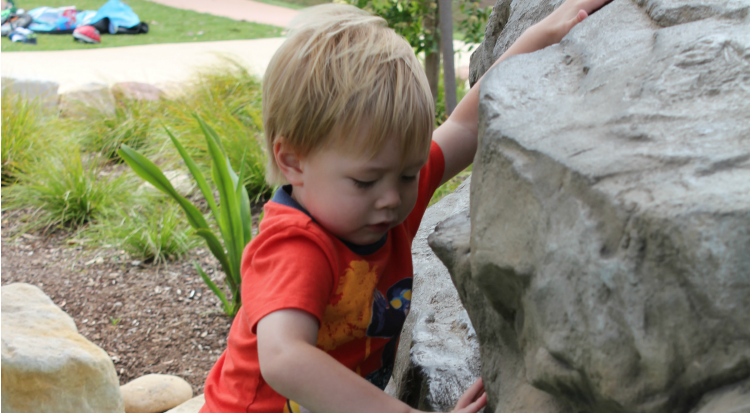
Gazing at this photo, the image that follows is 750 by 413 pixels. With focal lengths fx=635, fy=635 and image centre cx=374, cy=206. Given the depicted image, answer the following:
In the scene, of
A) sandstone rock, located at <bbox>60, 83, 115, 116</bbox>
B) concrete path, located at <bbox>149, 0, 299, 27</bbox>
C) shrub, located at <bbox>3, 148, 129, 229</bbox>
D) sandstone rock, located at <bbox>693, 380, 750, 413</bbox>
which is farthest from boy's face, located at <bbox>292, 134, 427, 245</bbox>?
concrete path, located at <bbox>149, 0, 299, 27</bbox>

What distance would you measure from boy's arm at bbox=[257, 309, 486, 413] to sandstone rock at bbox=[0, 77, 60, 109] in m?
4.53

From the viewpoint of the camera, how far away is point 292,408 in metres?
1.10

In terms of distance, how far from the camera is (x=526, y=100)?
762 millimetres

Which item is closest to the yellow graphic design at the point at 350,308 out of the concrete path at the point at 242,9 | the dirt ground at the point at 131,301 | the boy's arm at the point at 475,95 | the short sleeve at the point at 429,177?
the short sleeve at the point at 429,177

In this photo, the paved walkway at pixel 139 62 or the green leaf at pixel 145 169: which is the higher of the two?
the green leaf at pixel 145 169

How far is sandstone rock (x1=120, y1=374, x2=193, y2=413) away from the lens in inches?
83.5

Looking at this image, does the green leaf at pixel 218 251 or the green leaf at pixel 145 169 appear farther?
the green leaf at pixel 218 251

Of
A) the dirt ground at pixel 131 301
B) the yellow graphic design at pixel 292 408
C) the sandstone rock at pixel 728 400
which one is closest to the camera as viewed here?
the sandstone rock at pixel 728 400

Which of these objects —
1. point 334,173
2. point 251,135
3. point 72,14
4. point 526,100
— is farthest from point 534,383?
point 72,14

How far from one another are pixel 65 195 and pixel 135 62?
3570mm

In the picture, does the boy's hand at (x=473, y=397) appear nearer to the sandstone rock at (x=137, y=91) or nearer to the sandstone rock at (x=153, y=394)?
the sandstone rock at (x=153, y=394)

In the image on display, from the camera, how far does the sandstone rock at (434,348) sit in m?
1.23

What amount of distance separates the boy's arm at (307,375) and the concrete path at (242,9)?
860 cm

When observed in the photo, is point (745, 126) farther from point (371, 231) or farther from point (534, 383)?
point (371, 231)
